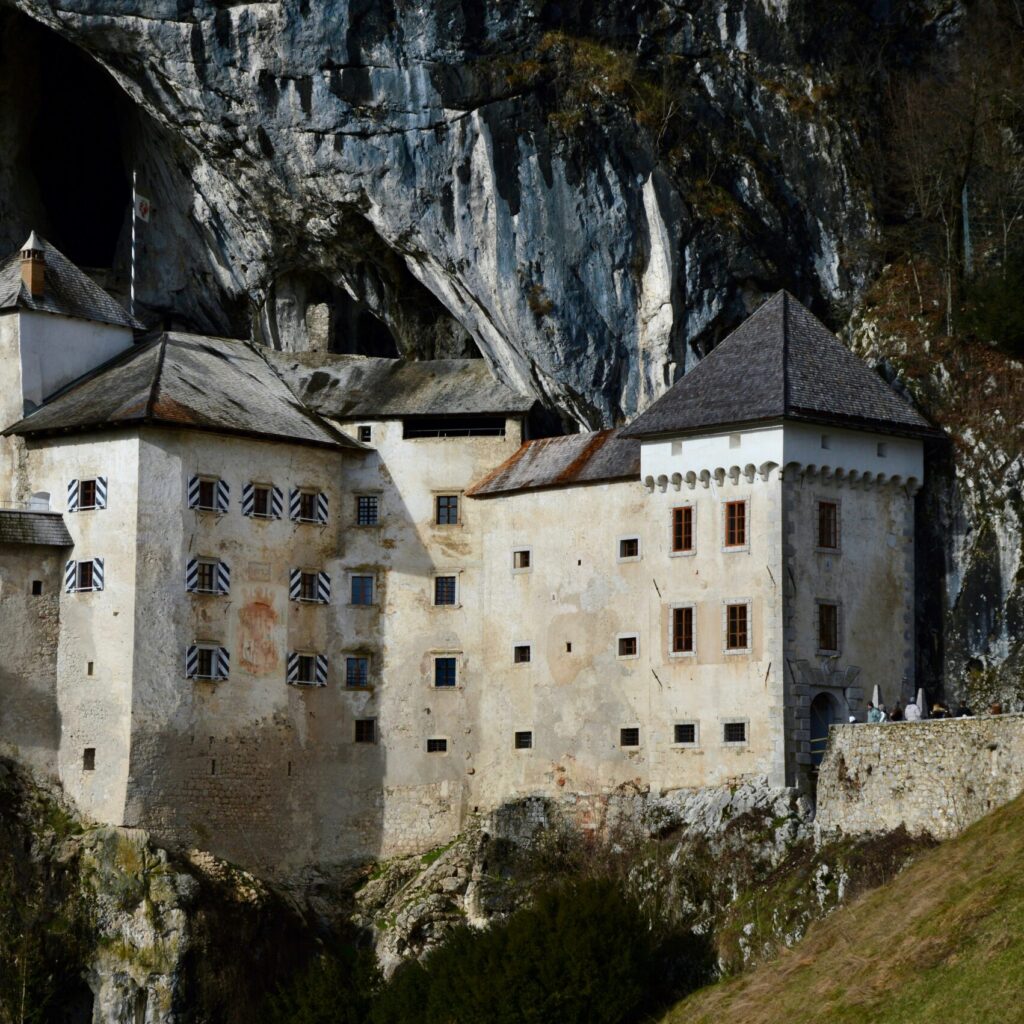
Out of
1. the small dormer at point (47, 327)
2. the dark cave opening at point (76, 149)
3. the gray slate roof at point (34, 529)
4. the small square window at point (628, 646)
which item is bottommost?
the small square window at point (628, 646)

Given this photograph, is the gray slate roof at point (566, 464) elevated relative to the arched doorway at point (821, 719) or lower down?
elevated

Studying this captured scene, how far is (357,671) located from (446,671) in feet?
8.60

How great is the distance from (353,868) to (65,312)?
18.5m

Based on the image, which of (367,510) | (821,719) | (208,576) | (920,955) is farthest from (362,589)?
(920,955)

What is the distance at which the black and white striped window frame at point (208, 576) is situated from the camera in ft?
228

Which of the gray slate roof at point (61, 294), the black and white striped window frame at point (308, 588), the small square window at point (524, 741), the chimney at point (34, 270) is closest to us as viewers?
the small square window at point (524, 741)

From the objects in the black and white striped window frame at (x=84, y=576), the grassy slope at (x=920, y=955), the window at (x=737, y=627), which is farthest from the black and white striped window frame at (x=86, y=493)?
the grassy slope at (x=920, y=955)

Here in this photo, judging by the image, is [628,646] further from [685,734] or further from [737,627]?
[737,627]

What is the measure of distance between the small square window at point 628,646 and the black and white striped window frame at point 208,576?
11347 mm

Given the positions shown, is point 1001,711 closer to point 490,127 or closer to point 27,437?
point 490,127

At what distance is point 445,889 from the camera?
68438mm

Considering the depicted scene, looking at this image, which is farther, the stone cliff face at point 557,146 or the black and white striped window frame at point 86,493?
the stone cliff face at point 557,146

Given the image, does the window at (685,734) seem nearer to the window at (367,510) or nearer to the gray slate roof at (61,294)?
the window at (367,510)

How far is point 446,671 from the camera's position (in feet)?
235
